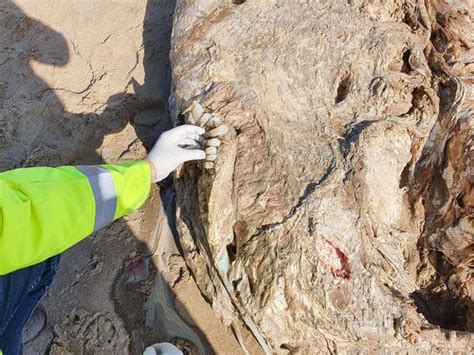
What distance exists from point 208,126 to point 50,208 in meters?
1.01

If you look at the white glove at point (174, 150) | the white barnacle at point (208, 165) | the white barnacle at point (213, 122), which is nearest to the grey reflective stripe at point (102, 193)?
the white glove at point (174, 150)

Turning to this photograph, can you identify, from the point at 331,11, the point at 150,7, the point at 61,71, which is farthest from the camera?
the point at 150,7

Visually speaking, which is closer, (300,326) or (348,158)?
(300,326)

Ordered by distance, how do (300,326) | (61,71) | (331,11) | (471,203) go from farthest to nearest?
(61,71) → (331,11) → (471,203) → (300,326)

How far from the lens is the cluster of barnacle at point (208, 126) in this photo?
204 centimetres

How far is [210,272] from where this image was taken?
218 cm

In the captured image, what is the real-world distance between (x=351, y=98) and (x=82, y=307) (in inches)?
63.8

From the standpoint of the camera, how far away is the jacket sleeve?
1.17 m

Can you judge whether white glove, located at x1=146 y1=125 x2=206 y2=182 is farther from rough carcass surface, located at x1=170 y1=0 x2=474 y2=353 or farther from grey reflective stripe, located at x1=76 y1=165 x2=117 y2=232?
grey reflective stripe, located at x1=76 y1=165 x2=117 y2=232

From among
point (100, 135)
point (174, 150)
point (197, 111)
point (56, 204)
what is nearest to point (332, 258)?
point (174, 150)

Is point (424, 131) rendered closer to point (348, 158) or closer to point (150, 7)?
point (348, 158)

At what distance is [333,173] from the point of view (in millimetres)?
2062

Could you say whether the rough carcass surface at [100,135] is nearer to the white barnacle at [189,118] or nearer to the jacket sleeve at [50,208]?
the white barnacle at [189,118]

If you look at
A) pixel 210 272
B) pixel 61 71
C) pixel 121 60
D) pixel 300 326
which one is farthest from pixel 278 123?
pixel 61 71
